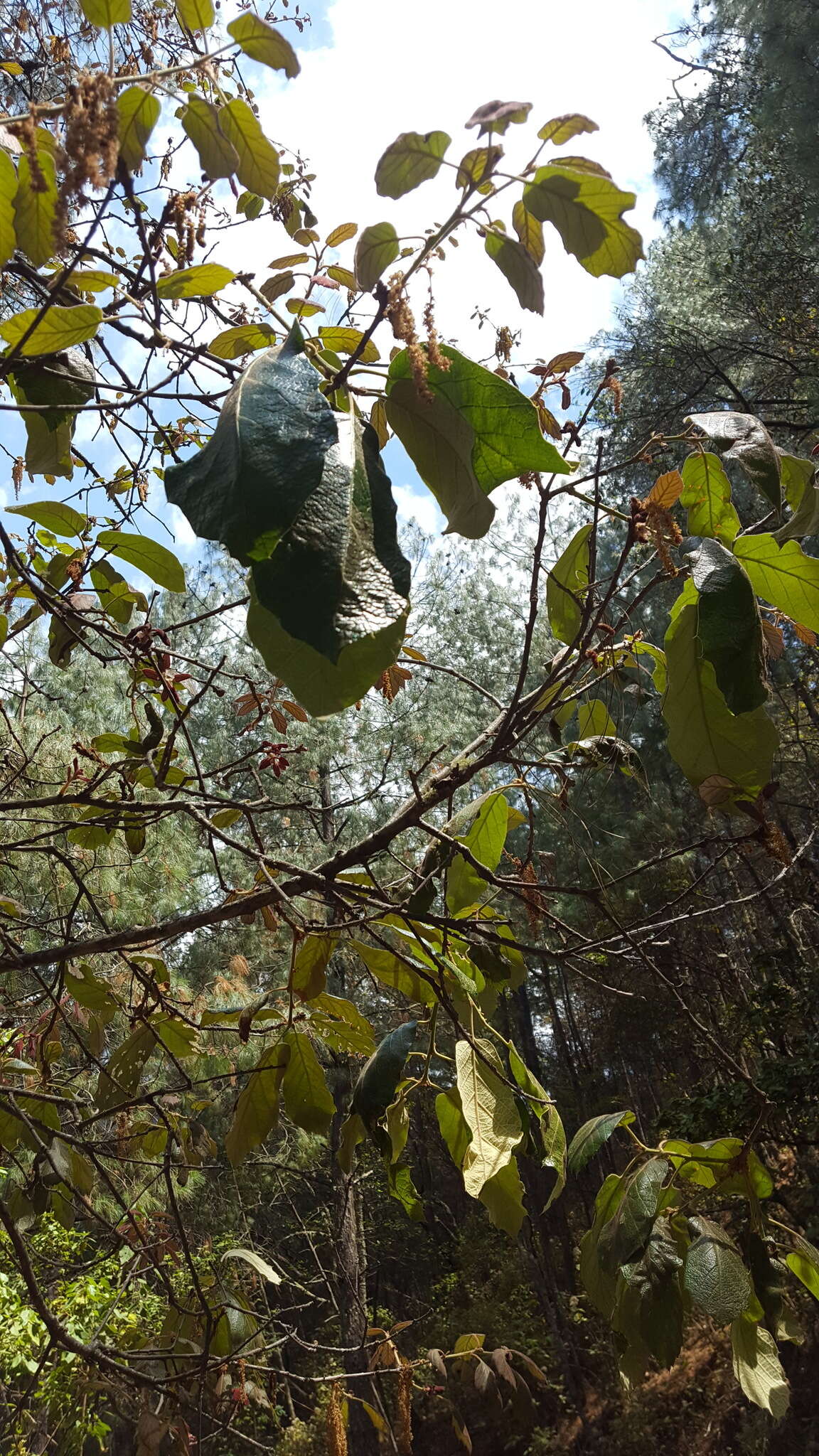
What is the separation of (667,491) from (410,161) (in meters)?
0.22

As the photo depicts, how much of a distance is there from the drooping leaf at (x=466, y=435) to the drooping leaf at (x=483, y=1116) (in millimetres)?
306

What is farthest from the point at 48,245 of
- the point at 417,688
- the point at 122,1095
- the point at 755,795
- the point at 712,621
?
the point at 417,688

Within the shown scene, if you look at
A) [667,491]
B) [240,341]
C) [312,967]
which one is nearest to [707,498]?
[667,491]

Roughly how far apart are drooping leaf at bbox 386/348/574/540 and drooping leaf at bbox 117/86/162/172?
15cm

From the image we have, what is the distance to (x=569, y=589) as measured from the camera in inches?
24.1

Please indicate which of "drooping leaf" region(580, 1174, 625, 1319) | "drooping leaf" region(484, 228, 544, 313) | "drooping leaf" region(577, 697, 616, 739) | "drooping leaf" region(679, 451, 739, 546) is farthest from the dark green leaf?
"drooping leaf" region(484, 228, 544, 313)

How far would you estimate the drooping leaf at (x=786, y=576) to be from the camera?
0.40 m

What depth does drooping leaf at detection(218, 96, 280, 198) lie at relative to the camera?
385mm

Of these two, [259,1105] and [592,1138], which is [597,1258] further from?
[259,1105]

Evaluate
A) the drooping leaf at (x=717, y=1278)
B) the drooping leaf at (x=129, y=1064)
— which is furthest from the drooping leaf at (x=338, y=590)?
the drooping leaf at (x=129, y=1064)

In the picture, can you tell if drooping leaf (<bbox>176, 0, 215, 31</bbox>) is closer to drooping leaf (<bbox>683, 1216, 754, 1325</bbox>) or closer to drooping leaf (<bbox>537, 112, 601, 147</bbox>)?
drooping leaf (<bbox>537, 112, 601, 147</bbox>)

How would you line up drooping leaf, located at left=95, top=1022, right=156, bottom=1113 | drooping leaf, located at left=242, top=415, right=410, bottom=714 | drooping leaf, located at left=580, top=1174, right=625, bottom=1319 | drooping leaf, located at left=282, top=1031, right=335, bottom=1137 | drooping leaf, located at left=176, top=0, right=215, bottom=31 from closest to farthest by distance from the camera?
drooping leaf, located at left=242, top=415, right=410, bottom=714, drooping leaf, located at left=176, top=0, right=215, bottom=31, drooping leaf, located at left=580, top=1174, right=625, bottom=1319, drooping leaf, located at left=282, top=1031, right=335, bottom=1137, drooping leaf, located at left=95, top=1022, right=156, bottom=1113

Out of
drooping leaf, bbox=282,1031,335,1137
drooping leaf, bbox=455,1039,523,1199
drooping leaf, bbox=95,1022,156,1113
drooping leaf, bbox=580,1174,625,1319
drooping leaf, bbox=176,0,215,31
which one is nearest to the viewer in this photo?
drooping leaf, bbox=176,0,215,31

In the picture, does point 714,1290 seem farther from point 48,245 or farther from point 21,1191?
point 21,1191
